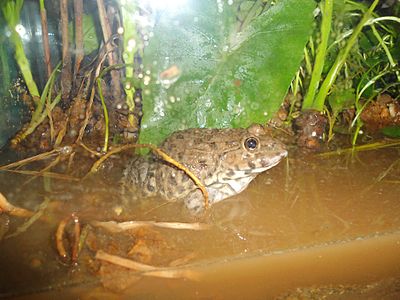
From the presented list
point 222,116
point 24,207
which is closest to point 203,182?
point 222,116

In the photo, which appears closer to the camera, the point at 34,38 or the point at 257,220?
the point at 257,220

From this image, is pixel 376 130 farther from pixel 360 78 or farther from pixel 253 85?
pixel 253 85

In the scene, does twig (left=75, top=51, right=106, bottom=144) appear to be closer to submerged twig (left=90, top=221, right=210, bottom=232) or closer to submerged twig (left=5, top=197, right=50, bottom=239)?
submerged twig (left=5, top=197, right=50, bottom=239)

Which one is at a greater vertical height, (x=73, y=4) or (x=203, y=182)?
(x=73, y=4)

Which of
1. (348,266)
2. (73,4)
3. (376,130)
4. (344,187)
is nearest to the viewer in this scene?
(348,266)

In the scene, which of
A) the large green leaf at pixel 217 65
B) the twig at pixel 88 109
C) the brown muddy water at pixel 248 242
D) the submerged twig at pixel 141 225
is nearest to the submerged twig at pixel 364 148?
the brown muddy water at pixel 248 242

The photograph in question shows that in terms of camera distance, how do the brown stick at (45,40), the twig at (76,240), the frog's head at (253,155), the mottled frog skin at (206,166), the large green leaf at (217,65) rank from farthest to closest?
the brown stick at (45,40)
the large green leaf at (217,65)
the mottled frog skin at (206,166)
the frog's head at (253,155)
the twig at (76,240)

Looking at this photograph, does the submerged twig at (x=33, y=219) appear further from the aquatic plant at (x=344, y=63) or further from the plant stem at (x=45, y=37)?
the aquatic plant at (x=344, y=63)
